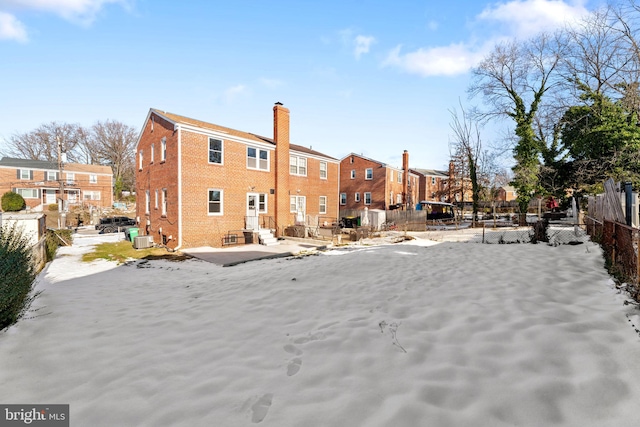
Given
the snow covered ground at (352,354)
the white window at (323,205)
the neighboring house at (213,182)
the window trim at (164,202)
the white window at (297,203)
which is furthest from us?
the white window at (323,205)

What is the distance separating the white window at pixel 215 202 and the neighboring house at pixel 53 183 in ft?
108

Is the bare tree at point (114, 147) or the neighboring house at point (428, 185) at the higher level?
the bare tree at point (114, 147)

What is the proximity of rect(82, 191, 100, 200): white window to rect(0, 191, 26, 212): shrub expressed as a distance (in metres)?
8.36

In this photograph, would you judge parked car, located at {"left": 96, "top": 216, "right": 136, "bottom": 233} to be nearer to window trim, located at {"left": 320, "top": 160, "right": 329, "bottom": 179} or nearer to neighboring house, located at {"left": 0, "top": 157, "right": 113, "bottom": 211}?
neighboring house, located at {"left": 0, "top": 157, "right": 113, "bottom": 211}

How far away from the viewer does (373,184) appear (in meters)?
39.2

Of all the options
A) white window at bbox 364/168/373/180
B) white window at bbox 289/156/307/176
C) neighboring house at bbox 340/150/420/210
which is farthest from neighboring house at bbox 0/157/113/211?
white window at bbox 364/168/373/180

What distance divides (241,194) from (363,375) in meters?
17.6

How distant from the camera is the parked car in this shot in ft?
90.2

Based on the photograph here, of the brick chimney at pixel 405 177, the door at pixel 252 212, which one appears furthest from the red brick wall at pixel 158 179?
the brick chimney at pixel 405 177

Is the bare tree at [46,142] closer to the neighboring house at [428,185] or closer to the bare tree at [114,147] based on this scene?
the bare tree at [114,147]

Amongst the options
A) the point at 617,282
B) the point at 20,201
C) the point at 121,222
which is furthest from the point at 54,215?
the point at 617,282

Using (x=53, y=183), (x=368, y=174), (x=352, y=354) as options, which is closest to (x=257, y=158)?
(x=352, y=354)

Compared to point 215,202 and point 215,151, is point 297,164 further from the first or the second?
point 215,202

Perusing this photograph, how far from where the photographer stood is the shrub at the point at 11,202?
35531 mm
